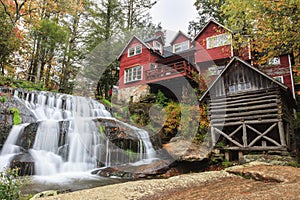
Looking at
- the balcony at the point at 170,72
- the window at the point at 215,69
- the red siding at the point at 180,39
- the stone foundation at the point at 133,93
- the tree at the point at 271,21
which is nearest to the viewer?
the tree at the point at 271,21

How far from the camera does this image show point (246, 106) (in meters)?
11.6

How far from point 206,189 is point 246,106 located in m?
9.23

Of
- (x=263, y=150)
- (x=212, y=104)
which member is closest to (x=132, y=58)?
(x=212, y=104)

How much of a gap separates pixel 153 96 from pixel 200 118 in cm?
548

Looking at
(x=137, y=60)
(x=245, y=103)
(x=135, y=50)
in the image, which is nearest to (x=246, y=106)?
(x=245, y=103)

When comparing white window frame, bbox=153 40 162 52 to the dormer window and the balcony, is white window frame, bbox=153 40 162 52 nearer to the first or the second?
the dormer window

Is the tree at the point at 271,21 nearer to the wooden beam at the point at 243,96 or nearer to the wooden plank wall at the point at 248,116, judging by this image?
the wooden beam at the point at 243,96

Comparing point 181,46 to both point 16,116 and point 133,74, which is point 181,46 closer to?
point 133,74

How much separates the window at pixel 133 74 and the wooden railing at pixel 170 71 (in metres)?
1.71

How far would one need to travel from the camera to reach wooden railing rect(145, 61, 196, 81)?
18366 millimetres

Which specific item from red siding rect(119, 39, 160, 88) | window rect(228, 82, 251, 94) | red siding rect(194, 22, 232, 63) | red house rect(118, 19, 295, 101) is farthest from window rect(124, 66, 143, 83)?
window rect(228, 82, 251, 94)

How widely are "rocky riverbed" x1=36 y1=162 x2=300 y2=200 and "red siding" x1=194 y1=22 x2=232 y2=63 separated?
16459mm

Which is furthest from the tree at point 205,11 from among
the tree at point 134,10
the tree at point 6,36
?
the tree at point 6,36

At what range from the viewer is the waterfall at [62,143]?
9.27 metres
